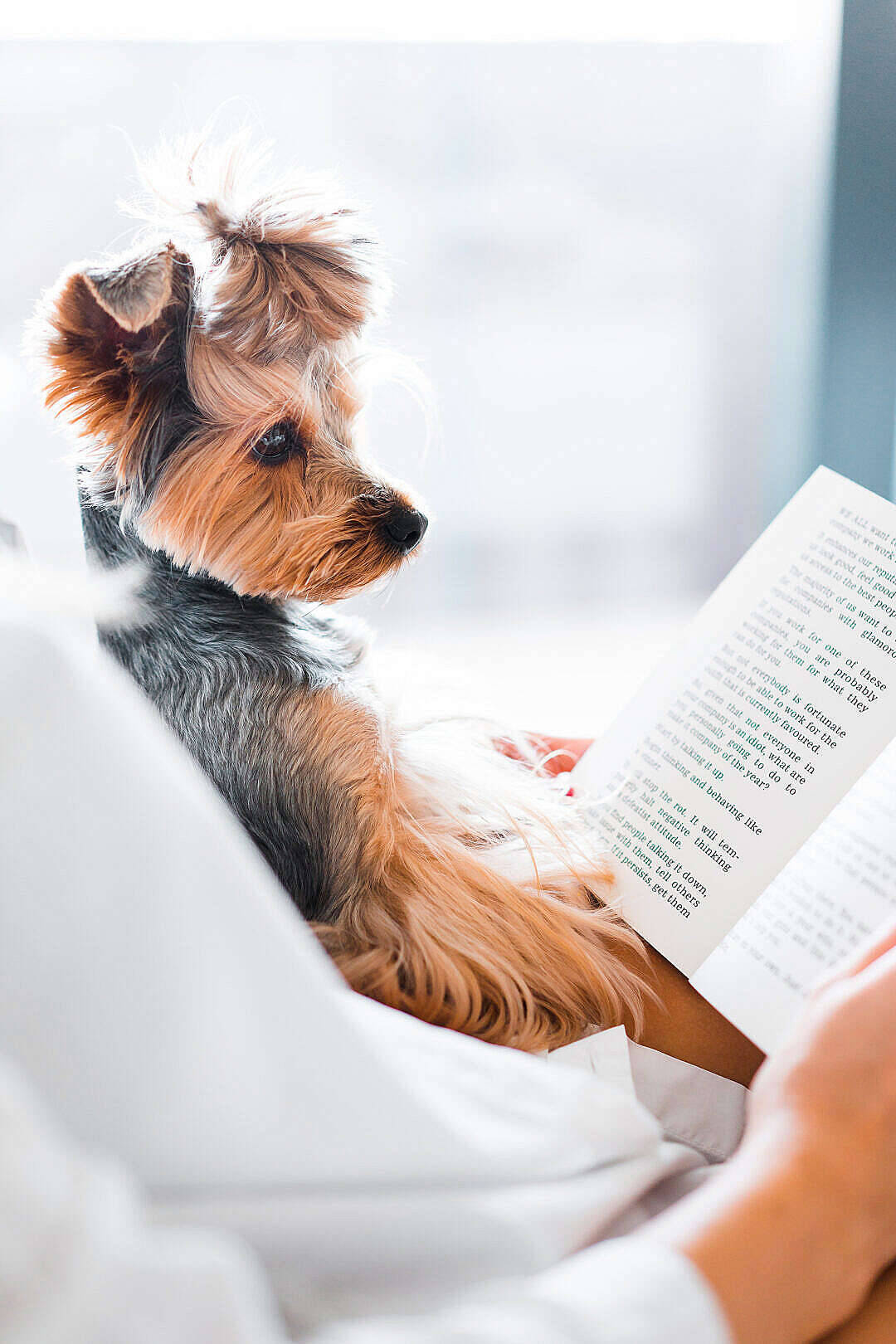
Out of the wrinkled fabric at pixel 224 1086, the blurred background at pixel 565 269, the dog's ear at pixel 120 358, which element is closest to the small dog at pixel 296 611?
the dog's ear at pixel 120 358

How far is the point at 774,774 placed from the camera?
0.75 m

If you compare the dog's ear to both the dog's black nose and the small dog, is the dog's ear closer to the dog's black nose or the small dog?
the small dog

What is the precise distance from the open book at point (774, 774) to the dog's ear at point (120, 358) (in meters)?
0.49

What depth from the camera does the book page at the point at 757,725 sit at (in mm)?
730

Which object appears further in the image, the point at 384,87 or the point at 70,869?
the point at 384,87

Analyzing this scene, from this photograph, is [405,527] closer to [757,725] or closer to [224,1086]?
[757,725]

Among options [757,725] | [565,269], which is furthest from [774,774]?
[565,269]

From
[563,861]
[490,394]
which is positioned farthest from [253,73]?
[563,861]

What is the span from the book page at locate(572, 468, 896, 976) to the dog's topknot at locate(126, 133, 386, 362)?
1.41 feet

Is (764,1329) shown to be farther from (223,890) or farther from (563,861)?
(563,861)

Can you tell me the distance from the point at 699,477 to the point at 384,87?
3.69 ft

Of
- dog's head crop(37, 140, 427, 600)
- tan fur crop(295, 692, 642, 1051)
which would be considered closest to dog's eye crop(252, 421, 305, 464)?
dog's head crop(37, 140, 427, 600)

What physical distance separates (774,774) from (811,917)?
12cm

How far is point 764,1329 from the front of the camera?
1.31ft
